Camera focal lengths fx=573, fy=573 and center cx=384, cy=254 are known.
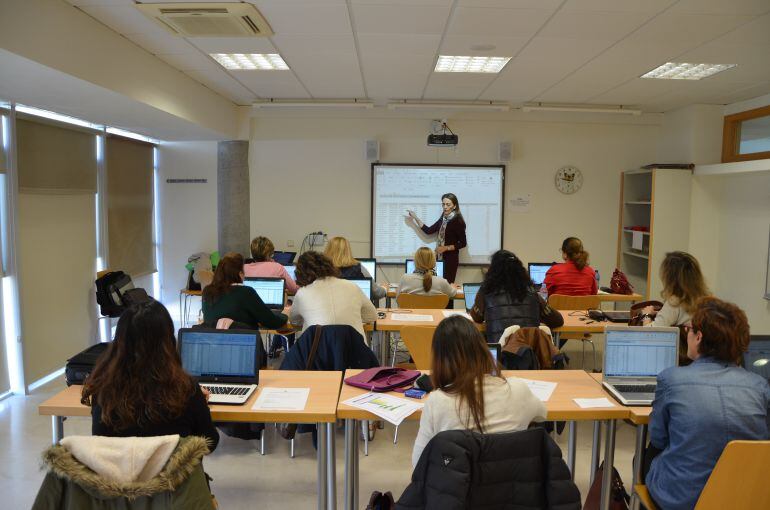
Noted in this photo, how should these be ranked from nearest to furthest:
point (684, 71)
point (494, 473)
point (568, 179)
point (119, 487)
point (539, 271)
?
1. point (119, 487)
2. point (494, 473)
3. point (684, 71)
4. point (539, 271)
5. point (568, 179)

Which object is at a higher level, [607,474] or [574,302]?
[574,302]

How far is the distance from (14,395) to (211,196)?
148 inches

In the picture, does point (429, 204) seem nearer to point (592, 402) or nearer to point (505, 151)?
point (505, 151)

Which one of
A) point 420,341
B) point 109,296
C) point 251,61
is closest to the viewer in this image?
point 420,341

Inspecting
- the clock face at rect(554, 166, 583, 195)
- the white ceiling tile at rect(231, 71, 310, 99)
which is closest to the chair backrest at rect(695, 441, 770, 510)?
the white ceiling tile at rect(231, 71, 310, 99)

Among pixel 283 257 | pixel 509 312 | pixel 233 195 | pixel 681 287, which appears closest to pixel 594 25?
pixel 681 287

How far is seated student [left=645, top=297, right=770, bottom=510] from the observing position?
6.63 feet

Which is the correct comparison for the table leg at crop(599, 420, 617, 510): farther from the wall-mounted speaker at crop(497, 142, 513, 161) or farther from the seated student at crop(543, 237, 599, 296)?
the wall-mounted speaker at crop(497, 142, 513, 161)

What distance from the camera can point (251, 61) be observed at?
527 centimetres

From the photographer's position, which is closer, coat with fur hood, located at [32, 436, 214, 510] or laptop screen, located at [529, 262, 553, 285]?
coat with fur hood, located at [32, 436, 214, 510]

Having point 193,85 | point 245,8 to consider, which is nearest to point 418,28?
point 245,8

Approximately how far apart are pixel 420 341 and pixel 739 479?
2.00 meters

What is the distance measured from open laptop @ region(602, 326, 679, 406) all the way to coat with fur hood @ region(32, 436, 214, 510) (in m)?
1.98

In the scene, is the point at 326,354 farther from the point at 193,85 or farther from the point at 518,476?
the point at 193,85
